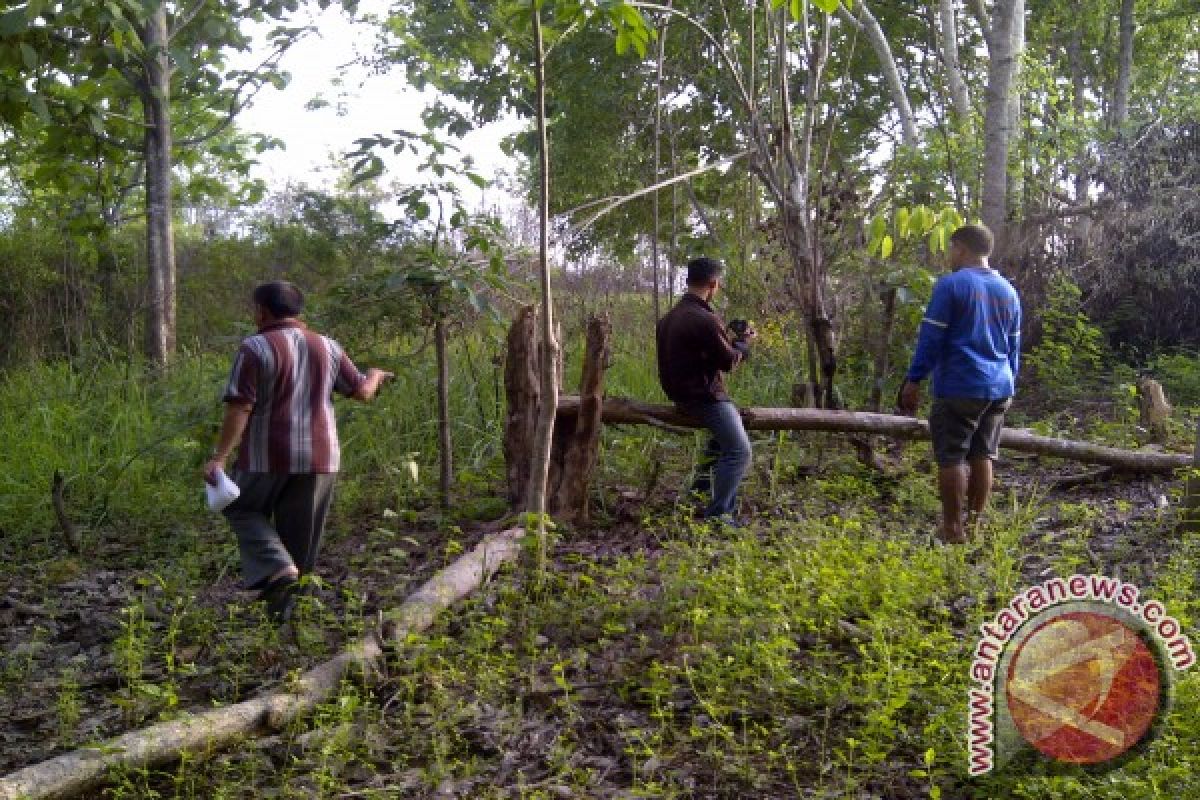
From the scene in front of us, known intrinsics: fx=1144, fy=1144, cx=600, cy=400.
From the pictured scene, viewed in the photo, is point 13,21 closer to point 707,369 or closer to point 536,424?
point 536,424

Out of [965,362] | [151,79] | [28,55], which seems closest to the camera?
[965,362]

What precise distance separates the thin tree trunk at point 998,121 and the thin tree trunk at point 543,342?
6.68m

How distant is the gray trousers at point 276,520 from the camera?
5230mm

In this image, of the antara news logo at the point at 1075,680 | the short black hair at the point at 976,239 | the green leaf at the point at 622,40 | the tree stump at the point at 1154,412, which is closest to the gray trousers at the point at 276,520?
the green leaf at the point at 622,40

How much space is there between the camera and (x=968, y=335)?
20.6ft

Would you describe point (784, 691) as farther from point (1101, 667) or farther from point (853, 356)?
point (853, 356)

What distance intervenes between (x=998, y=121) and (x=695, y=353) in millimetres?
5760

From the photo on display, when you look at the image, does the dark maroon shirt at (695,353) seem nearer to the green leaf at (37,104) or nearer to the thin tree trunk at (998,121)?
the green leaf at (37,104)

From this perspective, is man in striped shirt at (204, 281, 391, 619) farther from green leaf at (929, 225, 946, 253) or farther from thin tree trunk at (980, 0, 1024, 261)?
thin tree trunk at (980, 0, 1024, 261)

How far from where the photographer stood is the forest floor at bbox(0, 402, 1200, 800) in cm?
387

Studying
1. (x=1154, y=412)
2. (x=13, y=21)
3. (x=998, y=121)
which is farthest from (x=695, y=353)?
(x=998, y=121)

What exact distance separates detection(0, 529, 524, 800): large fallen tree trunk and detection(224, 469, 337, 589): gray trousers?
57 centimetres

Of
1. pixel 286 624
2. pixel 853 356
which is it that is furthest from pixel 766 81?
pixel 286 624

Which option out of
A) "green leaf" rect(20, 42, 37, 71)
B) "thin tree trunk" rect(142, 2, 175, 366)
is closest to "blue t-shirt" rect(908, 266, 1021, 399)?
"green leaf" rect(20, 42, 37, 71)
